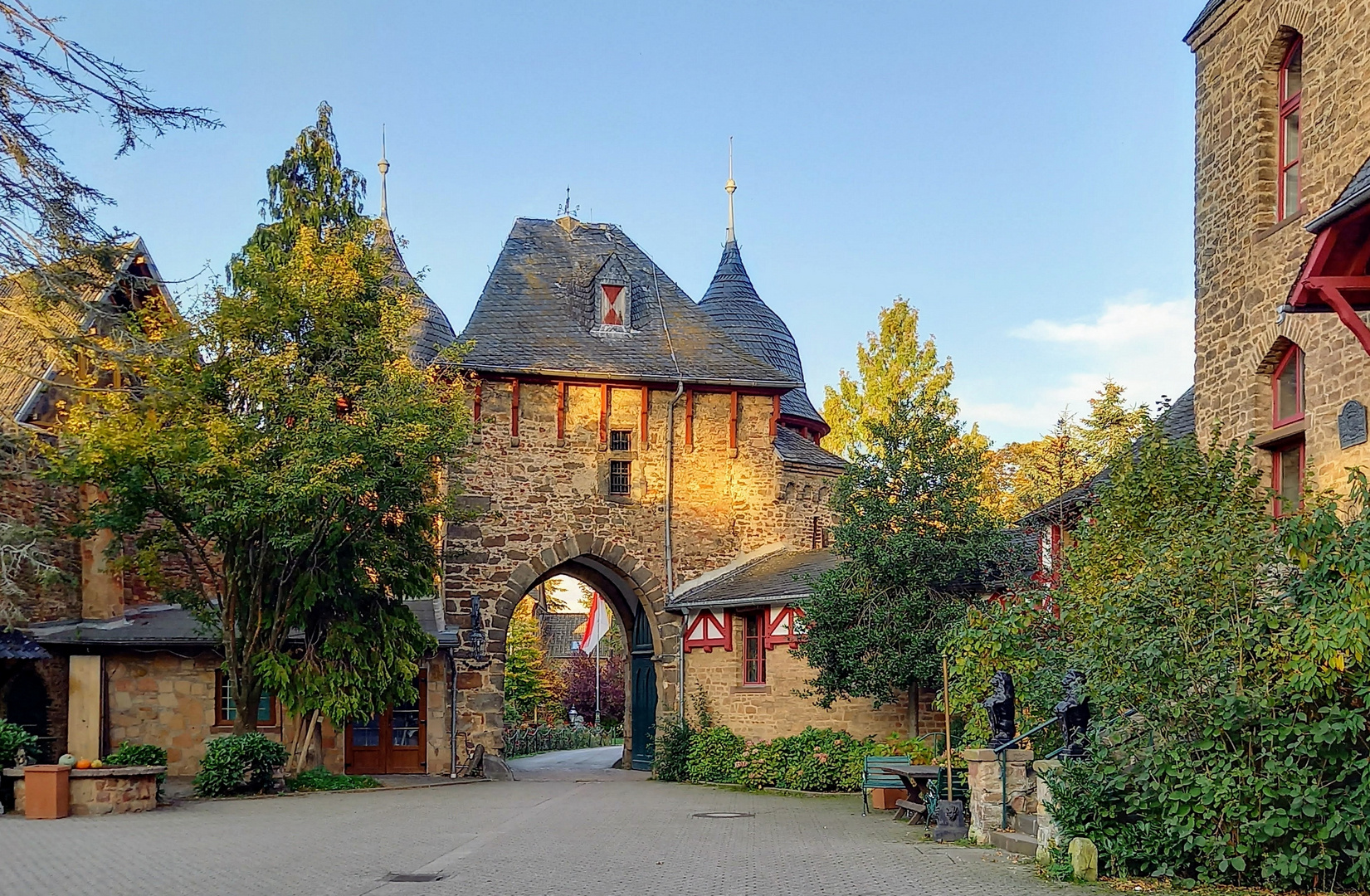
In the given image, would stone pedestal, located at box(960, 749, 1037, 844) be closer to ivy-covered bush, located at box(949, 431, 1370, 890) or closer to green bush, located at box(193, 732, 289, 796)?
ivy-covered bush, located at box(949, 431, 1370, 890)

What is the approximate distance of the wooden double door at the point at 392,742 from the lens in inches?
953

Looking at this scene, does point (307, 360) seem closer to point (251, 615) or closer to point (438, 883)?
point (251, 615)

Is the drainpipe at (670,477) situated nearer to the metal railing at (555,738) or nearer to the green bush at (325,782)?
the green bush at (325,782)

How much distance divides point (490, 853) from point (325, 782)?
355 inches

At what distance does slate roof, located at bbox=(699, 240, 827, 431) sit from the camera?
30.9m

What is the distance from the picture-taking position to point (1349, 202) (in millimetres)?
10070

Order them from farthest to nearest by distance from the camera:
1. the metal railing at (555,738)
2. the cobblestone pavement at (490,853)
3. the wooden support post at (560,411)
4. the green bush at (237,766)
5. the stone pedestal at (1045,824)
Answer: the metal railing at (555,738), the wooden support post at (560,411), the green bush at (237,766), the stone pedestal at (1045,824), the cobblestone pavement at (490,853)

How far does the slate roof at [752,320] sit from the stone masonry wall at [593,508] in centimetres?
384

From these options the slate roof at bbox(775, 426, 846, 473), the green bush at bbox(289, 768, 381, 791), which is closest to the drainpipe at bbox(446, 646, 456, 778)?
the green bush at bbox(289, 768, 381, 791)

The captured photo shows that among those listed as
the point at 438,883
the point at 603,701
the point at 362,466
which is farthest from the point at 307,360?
the point at 603,701

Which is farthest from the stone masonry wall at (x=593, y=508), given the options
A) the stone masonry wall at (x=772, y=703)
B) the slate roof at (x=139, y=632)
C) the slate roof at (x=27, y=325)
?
the slate roof at (x=27, y=325)

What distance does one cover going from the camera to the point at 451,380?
23000 millimetres

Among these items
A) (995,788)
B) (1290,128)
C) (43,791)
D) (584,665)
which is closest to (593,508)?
(43,791)

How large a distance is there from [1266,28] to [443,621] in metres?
16.6
